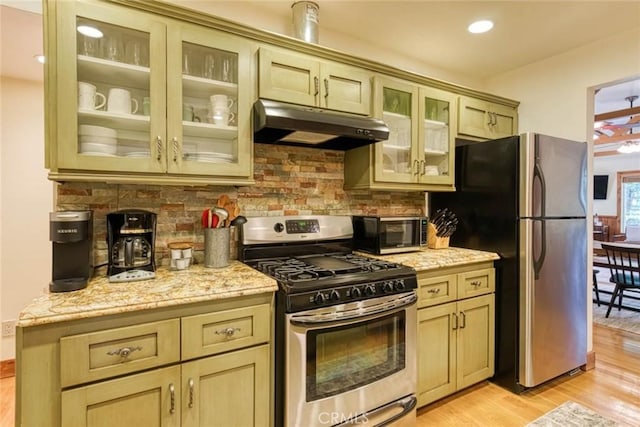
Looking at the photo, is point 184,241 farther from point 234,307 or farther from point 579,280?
point 579,280

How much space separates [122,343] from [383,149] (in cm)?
186

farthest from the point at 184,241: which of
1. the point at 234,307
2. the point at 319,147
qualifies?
the point at 319,147

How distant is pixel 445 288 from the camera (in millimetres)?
2109

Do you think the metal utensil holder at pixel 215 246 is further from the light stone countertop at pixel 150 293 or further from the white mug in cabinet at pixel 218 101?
the white mug in cabinet at pixel 218 101

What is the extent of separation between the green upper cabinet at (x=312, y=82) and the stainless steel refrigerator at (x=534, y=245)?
1060mm

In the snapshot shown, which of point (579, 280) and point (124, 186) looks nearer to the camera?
point (124, 186)

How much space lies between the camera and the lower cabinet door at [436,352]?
6.60ft

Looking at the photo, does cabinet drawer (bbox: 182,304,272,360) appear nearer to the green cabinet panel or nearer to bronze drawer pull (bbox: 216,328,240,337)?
bronze drawer pull (bbox: 216,328,240,337)

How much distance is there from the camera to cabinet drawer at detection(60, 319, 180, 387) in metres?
1.16

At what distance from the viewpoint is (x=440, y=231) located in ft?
8.60

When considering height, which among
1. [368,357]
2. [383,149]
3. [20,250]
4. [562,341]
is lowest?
[562,341]

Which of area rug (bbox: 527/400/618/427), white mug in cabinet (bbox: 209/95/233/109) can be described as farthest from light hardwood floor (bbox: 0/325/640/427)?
white mug in cabinet (bbox: 209/95/233/109)

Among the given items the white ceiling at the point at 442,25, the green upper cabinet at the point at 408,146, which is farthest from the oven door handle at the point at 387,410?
the white ceiling at the point at 442,25

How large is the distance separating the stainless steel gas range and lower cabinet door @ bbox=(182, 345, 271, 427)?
0.09 meters
